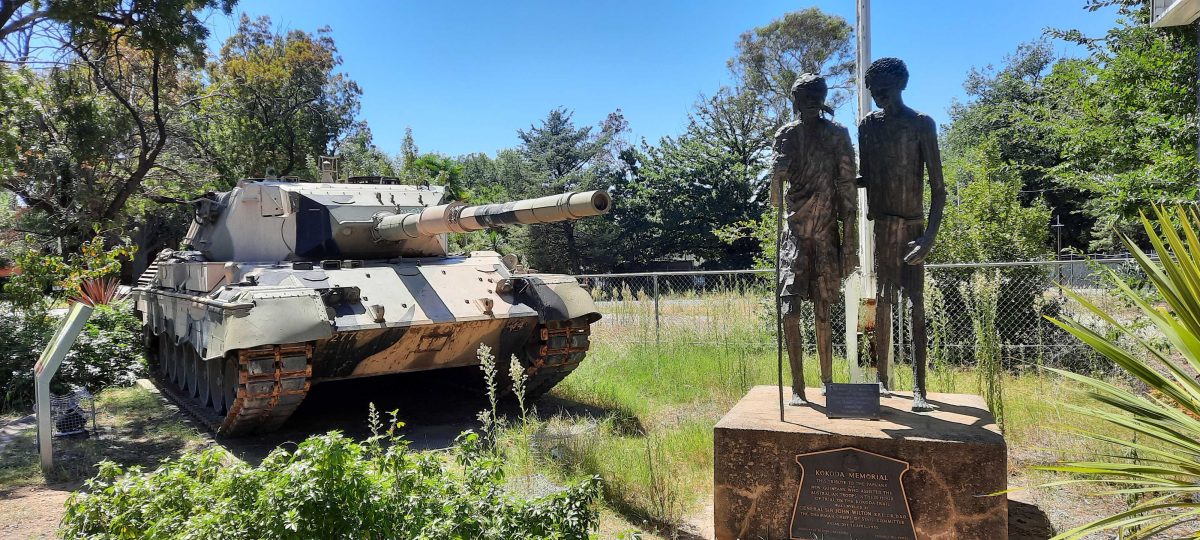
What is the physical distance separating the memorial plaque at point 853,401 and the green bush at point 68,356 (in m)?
9.89

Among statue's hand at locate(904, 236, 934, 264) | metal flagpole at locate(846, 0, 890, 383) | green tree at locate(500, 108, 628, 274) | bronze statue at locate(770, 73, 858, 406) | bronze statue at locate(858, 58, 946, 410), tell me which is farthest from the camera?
green tree at locate(500, 108, 628, 274)

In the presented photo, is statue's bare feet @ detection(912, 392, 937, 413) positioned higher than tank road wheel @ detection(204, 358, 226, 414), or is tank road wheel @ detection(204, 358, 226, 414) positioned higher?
statue's bare feet @ detection(912, 392, 937, 413)

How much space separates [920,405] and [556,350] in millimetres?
4245

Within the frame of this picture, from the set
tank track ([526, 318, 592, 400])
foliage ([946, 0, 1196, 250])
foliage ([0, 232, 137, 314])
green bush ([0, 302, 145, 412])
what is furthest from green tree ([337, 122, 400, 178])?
foliage ([946, 0, 1196, 250])

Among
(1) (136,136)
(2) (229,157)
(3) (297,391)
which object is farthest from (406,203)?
(2) (229,157)

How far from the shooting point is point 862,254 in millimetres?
6996

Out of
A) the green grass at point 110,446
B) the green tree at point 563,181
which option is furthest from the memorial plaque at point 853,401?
the green tree at point 563,181

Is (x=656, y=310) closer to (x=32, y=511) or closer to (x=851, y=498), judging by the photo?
(x=851, y=498)

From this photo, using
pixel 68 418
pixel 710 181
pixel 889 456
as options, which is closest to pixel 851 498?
pixel 889 456

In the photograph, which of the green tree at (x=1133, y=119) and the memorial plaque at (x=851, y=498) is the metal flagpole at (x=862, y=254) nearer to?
the green tree at (x=1133, y=119)

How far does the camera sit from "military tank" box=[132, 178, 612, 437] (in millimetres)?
6430

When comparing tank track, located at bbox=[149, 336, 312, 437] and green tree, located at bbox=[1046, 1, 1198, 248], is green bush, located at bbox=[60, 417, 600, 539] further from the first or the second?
green tree, located at bbox=[1046, 1, 1198, 248]

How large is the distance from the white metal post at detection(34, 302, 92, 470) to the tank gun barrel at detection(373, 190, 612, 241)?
2767 millimetres

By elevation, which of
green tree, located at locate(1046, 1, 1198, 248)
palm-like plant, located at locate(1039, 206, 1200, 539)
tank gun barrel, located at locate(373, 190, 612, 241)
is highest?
green tree, located at locate(1046, 1, 1198, 248)
